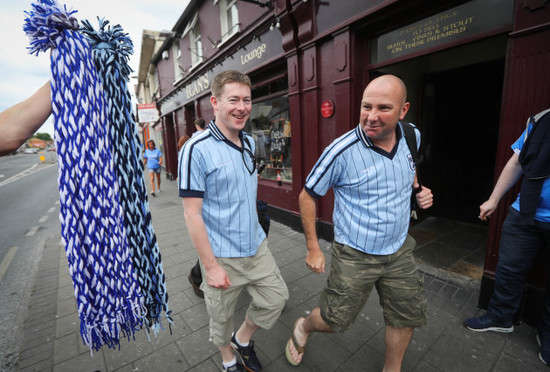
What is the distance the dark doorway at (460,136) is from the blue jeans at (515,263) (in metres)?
3.26

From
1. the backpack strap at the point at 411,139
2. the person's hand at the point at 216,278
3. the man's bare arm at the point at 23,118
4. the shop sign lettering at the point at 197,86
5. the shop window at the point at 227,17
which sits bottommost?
the person's hand at the point at 216,278

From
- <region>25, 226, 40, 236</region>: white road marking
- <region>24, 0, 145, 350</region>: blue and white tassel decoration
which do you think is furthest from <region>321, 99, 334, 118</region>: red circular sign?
<region>25, 226, 40, 236</region>: white road marking

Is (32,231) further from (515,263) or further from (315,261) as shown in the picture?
(515,263)

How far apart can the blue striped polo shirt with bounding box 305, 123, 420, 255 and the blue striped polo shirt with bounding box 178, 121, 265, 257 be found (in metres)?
0.48

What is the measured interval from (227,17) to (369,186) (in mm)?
7098

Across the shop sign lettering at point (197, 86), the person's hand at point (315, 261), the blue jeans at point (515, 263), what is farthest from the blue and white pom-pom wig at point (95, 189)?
the shop sign lettering at point (197, 86)

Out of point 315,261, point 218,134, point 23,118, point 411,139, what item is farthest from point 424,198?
point 23,118

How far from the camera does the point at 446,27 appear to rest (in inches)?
125

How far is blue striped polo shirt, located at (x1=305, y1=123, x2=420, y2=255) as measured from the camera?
184 centimetres

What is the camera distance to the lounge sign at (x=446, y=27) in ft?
9.03

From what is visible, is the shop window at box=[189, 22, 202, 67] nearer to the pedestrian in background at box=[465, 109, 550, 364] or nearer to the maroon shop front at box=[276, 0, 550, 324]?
Answer: the maroon shop front at box=[276, 0, 550, 324]

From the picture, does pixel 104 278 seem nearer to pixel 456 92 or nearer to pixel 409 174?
pixel 409 174

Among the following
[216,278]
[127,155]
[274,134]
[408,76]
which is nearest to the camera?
[127,155]

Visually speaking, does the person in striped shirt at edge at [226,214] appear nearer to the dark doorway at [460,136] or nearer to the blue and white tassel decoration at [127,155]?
the blue and white tassel decoration at [127,155]
